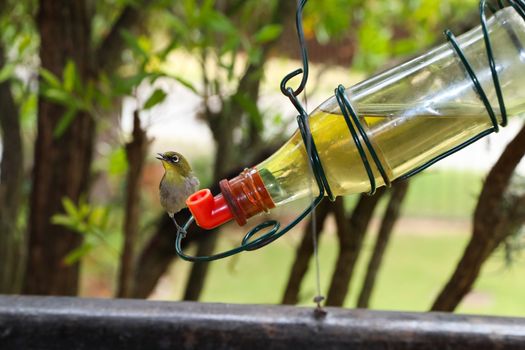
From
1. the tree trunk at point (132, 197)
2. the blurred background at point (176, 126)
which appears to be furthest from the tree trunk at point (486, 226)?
the tree trunk at point (132, 197)

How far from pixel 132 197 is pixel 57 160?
26cm

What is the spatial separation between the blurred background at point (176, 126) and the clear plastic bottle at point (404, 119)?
0.19 meters

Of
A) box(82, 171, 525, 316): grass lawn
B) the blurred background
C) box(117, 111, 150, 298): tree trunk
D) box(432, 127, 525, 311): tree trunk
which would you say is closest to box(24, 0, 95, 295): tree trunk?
the blurred background

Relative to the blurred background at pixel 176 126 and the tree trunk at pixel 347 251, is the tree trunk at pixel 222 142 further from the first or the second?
the tree trunk at pixel 347 251

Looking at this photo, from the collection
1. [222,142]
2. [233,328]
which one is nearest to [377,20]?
[222,142]

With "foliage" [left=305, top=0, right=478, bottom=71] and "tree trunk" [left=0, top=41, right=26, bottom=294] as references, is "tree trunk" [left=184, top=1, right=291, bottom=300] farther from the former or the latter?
"tree trunk" [left=0, top=41, right=26, bottom=294]

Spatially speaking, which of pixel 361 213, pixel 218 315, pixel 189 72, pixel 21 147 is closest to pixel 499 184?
pixel 361 213

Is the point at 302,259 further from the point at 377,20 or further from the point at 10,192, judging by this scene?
the point at 377,20

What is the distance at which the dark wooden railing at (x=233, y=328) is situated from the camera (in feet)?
1.52

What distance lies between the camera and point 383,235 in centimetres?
86

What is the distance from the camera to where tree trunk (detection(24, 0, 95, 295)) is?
921 millimetres

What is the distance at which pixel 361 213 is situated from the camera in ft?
2.75

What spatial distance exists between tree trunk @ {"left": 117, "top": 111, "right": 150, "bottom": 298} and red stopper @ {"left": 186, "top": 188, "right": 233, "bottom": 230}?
301 millimetres

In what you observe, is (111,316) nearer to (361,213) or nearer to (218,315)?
(218,315)
